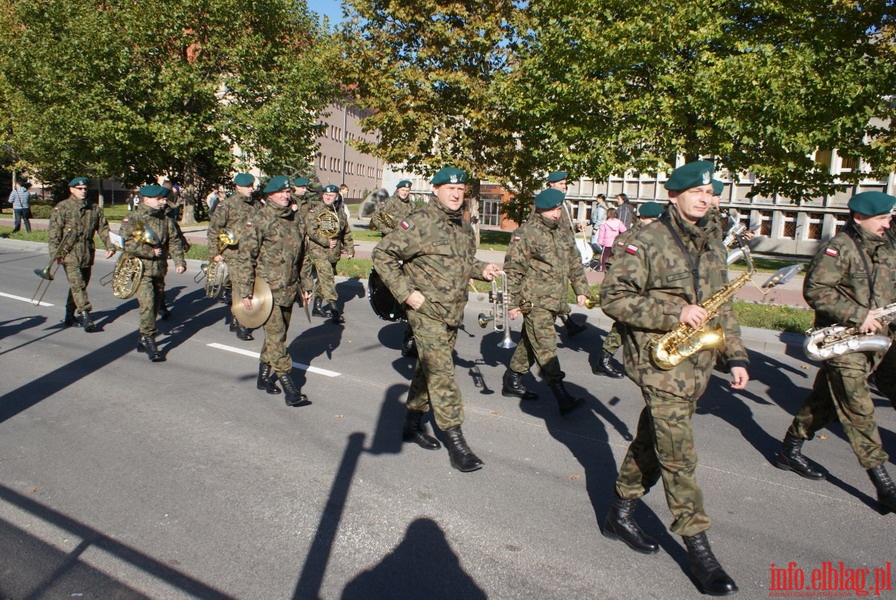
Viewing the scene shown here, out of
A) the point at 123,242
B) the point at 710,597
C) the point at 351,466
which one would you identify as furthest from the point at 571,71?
the point at 710,597

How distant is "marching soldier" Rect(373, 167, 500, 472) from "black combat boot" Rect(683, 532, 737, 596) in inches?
67.8

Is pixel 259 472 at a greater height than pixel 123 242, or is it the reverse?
pixel 123 242

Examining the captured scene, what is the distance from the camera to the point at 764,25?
1850cm

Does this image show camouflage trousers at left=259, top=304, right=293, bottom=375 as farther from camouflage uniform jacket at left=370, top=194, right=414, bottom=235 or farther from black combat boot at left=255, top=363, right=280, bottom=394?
camouflage uniform jacket at left=370, top=194, right=414, bottom=235

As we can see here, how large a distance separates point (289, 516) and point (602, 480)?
2105mm

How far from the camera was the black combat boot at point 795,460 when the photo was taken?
5109 millimetres

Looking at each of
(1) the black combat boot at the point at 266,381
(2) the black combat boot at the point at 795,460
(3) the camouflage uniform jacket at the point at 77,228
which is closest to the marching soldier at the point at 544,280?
(2) the black combat boot at the point at 795,460

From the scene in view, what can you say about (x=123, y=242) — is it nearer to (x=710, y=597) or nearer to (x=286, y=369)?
(x=286, y=369)

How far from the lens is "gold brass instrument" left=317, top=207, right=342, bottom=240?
36.4 ft

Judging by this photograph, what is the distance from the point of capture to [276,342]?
655cm

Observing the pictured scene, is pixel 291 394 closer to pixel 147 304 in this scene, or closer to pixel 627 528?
pixel 147 304

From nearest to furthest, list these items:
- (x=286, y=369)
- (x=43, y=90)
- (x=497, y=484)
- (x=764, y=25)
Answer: (x=497, y=484), (x=286, y=369), (x=764, y=25), (x=43, y=90)

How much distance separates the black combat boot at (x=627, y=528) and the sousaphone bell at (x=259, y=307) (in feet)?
12.0

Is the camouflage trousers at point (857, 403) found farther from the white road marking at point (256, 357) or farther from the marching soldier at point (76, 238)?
the marching soldier at point (76, 238)
